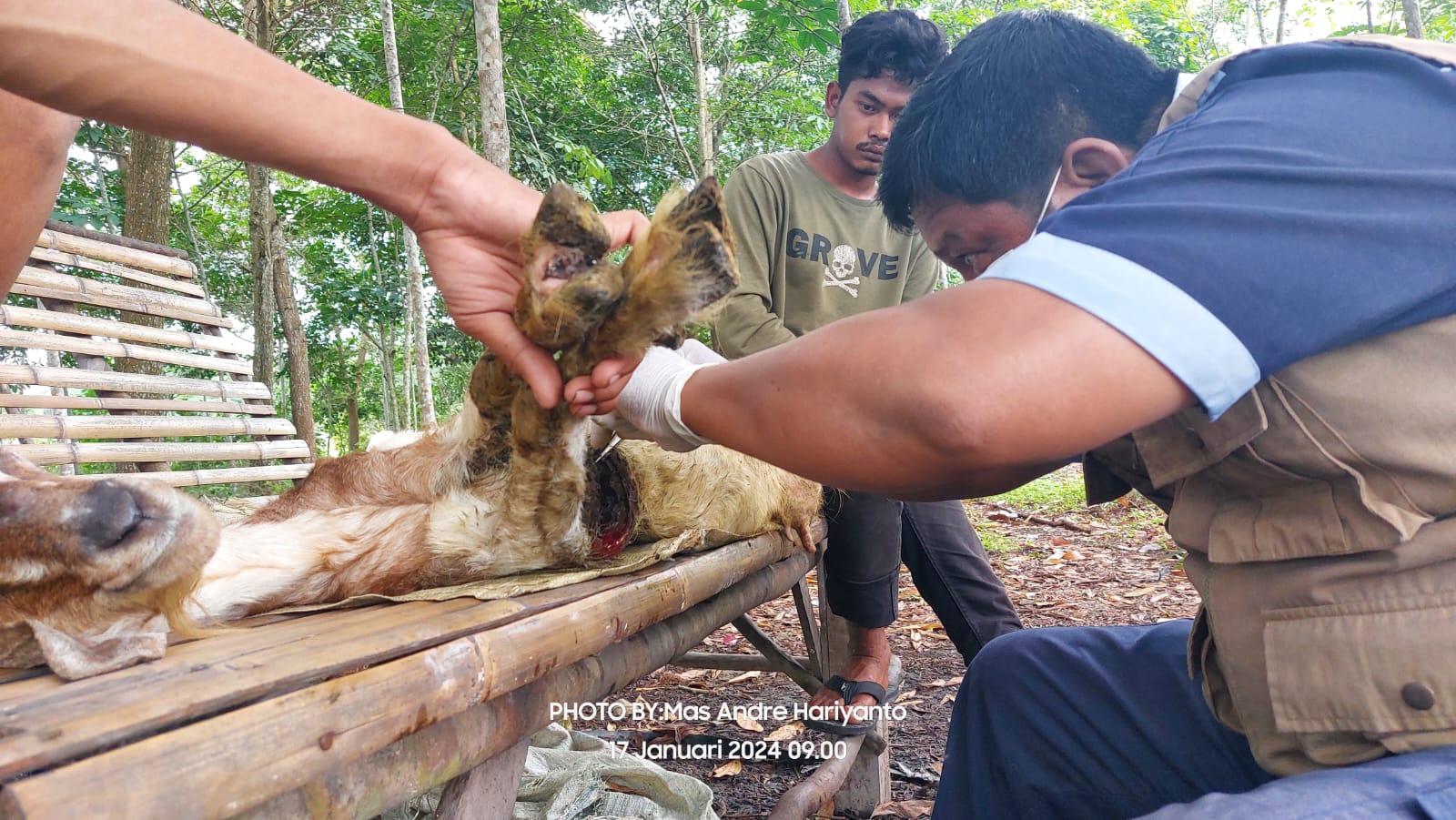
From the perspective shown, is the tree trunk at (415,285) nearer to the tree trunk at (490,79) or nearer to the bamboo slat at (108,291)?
the tree trunk at (490,79)

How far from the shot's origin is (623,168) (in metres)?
12.5

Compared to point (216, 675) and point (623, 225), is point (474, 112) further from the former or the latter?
point (216, 675)

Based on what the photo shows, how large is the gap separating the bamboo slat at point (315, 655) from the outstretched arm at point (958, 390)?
46cm

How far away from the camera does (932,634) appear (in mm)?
5484

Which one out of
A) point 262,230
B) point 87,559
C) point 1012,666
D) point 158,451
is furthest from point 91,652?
point 262,230

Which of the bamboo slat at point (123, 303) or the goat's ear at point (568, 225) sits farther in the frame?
the bamboo slat at point (123, 303)

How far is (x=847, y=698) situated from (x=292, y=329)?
8.69 m

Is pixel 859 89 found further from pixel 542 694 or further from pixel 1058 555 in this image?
pixel 1058 555

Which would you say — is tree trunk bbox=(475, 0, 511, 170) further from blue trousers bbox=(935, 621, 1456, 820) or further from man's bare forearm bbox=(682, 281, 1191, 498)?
man's bare forearm bbox=(682, 281, 1191, 498)

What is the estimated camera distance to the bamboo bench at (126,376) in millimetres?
3594

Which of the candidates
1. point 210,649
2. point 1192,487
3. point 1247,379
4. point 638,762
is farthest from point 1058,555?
point 210,649

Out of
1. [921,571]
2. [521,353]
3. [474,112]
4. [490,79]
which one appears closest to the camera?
[521,353]

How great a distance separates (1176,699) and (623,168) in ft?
38.5

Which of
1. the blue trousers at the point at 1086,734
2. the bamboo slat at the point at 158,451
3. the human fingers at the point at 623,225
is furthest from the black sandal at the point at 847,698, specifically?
the bamboo slat at the point at 158,451
